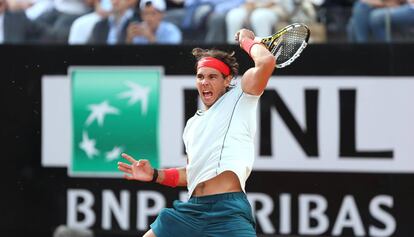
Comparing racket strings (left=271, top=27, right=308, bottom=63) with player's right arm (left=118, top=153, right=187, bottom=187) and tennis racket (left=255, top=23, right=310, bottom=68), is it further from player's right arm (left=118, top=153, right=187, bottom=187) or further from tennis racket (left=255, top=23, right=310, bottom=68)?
player's right arm (left=118, top=153, right=187, bottom=187)

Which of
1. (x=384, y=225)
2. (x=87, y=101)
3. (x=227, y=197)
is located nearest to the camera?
(x=227, y=197)

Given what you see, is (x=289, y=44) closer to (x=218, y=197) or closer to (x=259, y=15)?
(x=218, y=197)

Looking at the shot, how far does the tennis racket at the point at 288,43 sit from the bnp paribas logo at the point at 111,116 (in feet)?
10.8

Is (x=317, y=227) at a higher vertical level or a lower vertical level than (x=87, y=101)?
lower

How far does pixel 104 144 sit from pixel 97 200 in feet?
1.82

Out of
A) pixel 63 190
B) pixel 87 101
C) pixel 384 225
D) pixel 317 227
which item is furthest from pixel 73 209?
pixel 384 225

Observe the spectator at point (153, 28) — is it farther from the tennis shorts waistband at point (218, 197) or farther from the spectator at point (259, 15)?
the tennis shorts waistband at point (218, 197)

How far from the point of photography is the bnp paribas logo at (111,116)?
30.8 feet

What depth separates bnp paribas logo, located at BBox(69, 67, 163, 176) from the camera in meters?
9.38

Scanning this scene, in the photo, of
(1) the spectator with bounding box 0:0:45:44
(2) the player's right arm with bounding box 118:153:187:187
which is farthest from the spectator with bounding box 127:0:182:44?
(2) the player's right arm with bounding box 118:153:187:187

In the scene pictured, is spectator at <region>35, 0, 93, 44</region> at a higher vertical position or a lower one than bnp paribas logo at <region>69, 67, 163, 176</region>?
higher

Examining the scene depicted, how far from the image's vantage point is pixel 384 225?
8898 millimetres

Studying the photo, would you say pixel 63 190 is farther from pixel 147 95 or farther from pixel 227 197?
pixel 227 197

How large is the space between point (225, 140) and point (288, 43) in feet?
2.52
